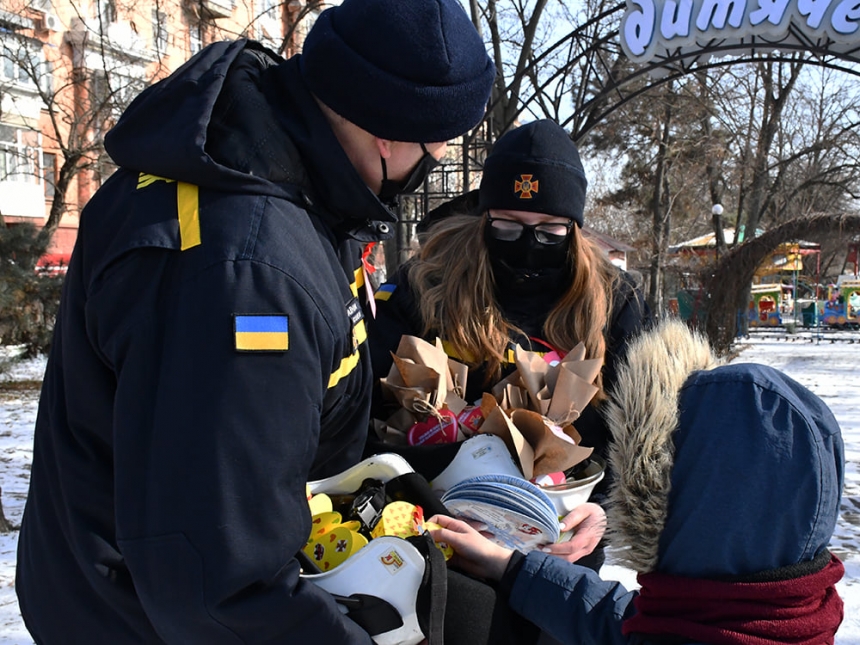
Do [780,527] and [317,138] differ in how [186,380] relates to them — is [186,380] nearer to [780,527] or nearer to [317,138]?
[317,138]

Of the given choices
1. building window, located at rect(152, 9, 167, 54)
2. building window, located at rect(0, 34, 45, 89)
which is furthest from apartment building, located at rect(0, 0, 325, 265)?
building window, located at rect(152, 9, 167, 54)

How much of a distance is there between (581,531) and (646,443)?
498mm

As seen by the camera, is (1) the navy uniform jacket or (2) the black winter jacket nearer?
(1) the navy uniform jacket

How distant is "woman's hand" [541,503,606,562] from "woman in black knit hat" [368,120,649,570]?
368 millimetres

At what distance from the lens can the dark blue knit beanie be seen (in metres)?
1.18

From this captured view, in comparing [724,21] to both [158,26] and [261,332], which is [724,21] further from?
[261,332]

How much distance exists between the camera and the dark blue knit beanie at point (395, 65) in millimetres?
1184

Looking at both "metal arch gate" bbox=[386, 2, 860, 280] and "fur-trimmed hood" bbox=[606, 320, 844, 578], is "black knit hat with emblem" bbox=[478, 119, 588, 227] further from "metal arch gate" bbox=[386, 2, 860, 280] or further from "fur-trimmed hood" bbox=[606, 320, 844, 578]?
"metal arch gate" bbox=[386, 2, 860, 280]

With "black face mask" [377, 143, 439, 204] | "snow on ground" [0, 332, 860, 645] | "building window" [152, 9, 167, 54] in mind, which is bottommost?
"snow on ground" [0, 332, 860, 645]

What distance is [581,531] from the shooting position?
5.72 feet

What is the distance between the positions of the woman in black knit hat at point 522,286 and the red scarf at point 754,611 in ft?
2.84

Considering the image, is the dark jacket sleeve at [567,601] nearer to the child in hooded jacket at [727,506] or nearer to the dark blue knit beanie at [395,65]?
the child in hooded jacket at [727,506]

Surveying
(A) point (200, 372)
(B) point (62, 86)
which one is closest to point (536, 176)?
(A) point (200, 372)

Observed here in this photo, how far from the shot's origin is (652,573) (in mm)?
1336
